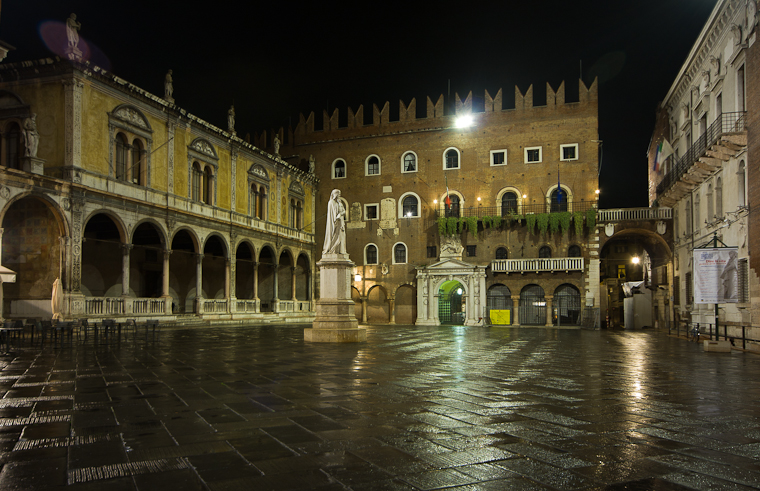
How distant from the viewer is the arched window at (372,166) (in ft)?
117

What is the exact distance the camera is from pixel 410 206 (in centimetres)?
3494

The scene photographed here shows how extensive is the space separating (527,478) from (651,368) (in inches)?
291

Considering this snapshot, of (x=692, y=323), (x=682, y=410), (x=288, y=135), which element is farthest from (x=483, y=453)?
(x=288, y=135)

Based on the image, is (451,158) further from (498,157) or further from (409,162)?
(498,157)

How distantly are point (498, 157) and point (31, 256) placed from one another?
25.0 m

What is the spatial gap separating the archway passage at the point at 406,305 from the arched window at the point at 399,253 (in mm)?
1651

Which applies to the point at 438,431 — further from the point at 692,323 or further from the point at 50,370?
the point at 692,323

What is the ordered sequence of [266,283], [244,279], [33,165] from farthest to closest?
1. [266,283]
2. [244,279]
3. [33,165]

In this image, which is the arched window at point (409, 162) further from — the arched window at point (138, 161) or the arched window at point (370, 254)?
the arched window at point (138, 161)

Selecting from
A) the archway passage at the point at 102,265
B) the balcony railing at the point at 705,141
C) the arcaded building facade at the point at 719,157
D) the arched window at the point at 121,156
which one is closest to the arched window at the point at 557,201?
the balcony railing at the point at 705,141

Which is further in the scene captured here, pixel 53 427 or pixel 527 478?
pixel 53 427

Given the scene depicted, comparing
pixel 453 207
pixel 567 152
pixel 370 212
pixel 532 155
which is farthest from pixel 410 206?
pixel 567 152

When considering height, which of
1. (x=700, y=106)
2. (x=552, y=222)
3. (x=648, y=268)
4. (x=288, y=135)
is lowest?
(x=648, y=268)

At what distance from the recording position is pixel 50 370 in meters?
8.22
